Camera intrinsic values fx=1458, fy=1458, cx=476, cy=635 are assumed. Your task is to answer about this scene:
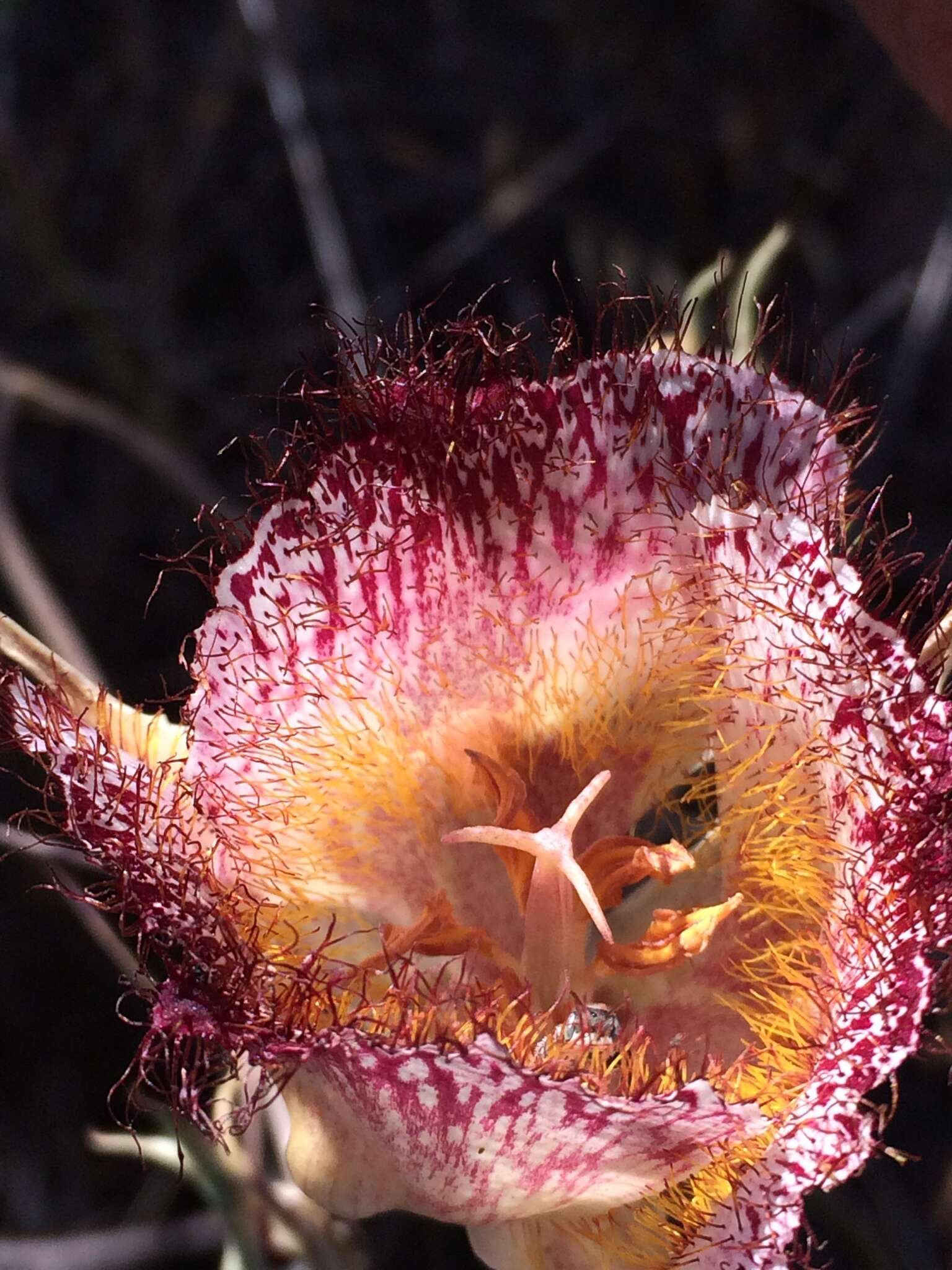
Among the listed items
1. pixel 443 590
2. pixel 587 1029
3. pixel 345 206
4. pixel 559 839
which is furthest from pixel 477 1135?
pixel 345 206

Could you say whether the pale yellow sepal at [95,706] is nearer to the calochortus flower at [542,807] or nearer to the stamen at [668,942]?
the calochortus flower at [542,807]

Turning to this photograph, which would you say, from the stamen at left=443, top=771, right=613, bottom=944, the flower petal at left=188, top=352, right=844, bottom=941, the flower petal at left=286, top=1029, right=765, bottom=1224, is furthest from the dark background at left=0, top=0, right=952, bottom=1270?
the flower petal at left=286, top=1029, right=765, bottom=1224

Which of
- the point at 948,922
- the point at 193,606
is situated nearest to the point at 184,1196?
the point at 193,606

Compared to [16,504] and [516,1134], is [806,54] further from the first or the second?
[516,1134]

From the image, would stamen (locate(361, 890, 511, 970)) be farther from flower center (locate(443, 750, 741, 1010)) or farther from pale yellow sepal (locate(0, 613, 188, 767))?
pale yellow sepal (locate(0, 613, 188, 767))

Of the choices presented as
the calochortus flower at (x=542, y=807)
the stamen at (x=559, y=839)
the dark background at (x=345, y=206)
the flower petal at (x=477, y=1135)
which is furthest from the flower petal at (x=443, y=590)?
the dark background at (x=345, y=206)

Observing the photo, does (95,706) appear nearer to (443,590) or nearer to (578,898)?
(443,590)
